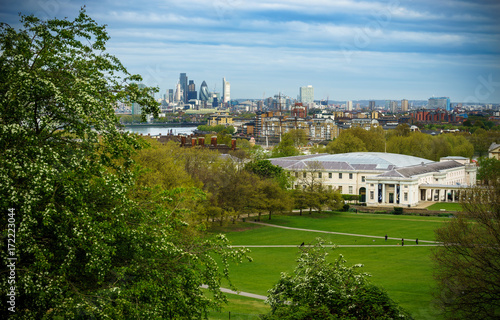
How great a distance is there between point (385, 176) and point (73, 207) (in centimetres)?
7790

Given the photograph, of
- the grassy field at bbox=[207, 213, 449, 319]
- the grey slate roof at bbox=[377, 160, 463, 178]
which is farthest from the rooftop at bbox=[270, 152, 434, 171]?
the grassy field at bbox=[207, 213, 449, 319]

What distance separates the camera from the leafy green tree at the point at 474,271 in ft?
86.0

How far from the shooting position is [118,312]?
15.0 metres

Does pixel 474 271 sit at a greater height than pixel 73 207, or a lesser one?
lesser

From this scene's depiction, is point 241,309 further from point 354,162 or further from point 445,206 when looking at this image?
point 354,162

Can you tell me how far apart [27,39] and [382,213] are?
68114mm

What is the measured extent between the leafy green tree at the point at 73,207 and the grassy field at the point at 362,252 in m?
10.6

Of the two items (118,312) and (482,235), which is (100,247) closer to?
(118,312)

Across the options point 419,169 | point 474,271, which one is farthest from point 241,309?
point 419,169

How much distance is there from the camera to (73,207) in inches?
627

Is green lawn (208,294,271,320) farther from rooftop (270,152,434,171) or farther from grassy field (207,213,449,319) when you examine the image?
rooftop (270,152,434,171)

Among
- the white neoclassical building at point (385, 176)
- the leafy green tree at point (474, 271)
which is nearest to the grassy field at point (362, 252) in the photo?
the leafy green tree at point (474, 271)

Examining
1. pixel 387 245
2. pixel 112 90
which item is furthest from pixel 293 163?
pixel 112 90

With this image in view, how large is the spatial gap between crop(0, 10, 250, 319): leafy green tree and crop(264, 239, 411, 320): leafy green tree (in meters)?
3.17
